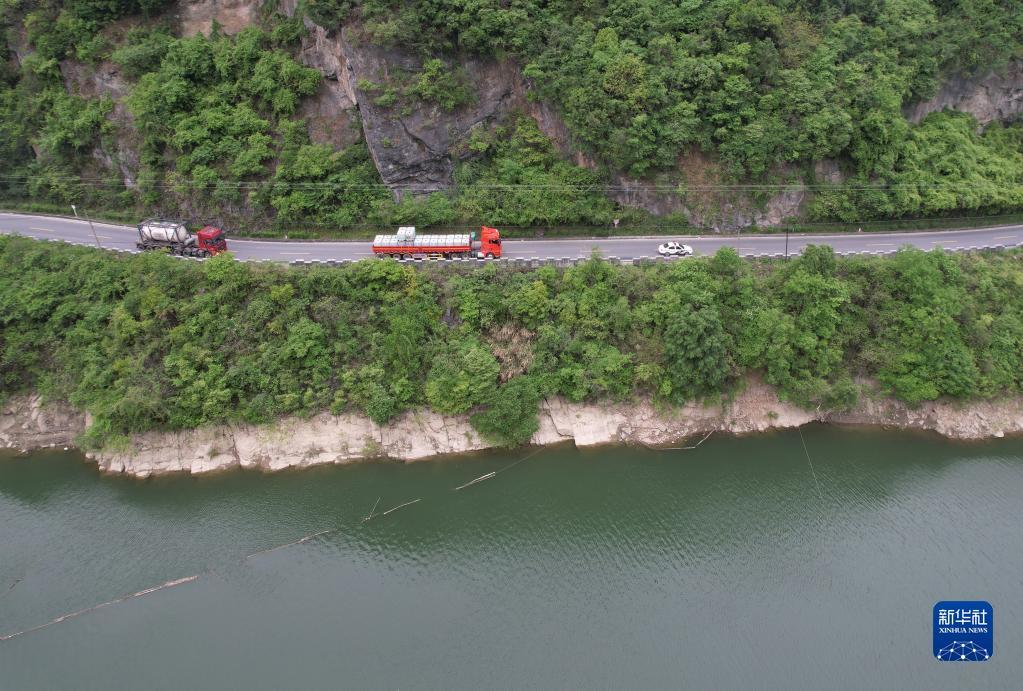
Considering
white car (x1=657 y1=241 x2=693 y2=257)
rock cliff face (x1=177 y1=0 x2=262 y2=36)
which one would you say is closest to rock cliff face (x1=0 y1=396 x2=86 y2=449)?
rock cliff face (x1=177 y1=0 x2=262 y2=36)

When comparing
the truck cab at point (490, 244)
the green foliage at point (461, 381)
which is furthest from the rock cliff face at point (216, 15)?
the green foliage at point (461, 381)

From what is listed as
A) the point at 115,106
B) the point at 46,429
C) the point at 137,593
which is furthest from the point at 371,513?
the point at 115,106

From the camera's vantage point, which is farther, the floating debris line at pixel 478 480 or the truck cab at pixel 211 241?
the truck cab at pixel 211 241

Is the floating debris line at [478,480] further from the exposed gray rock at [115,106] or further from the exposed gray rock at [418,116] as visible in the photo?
the exposed gray rock at [115,106]

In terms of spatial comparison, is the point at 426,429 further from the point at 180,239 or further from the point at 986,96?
the point at 986,96

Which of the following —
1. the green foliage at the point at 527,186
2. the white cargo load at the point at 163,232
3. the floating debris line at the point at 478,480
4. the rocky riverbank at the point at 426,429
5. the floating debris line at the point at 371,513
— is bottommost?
the floating debris line at the point at 371,513

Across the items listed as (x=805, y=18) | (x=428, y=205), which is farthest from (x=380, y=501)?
(x=805, y=18)

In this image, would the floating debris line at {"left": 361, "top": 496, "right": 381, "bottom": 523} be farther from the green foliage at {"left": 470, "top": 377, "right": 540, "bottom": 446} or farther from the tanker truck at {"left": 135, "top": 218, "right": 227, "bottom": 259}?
the tanker truck at {"left": 135, "top": 218, "right": 227, "bottom": 259}
